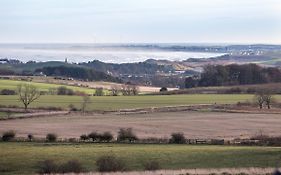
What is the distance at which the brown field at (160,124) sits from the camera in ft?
128

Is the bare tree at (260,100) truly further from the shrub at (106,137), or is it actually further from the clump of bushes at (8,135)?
the clump of bushes at (8,135)

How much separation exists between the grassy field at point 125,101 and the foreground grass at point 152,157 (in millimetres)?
30629

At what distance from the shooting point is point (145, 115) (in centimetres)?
5147

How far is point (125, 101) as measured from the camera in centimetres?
6347

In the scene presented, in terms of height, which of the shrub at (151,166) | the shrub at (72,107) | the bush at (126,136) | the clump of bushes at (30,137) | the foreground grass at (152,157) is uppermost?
the shrub at (151,166)

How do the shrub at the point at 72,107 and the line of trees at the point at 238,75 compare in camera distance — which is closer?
the shrub at the point at 72,107

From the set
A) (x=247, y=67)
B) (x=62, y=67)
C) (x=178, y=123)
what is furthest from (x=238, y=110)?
(x=62, y=67)

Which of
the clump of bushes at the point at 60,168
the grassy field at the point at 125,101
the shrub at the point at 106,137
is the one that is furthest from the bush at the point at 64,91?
the clump of bushes at the point at 60,168

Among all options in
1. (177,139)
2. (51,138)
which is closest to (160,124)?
(177,139)

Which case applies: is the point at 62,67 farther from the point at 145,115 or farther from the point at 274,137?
the point at 274,137

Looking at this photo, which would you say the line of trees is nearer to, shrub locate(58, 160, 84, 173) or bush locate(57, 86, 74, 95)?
bush locate(57, 86, 74, 95)

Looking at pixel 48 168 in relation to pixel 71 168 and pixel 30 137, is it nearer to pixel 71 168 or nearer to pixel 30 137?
pixel 71 168

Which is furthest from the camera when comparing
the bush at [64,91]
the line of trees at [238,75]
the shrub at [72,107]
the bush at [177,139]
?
the line of trees at [238,75]

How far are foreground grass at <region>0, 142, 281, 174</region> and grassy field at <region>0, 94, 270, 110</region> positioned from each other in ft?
100
